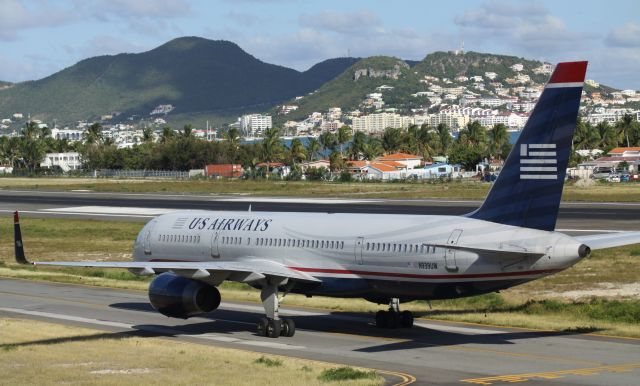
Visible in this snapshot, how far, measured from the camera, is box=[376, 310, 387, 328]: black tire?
38.9 meters

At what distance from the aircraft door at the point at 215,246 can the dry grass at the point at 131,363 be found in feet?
15.7

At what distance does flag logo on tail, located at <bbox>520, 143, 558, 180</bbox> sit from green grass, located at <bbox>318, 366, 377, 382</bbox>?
27.3 ft

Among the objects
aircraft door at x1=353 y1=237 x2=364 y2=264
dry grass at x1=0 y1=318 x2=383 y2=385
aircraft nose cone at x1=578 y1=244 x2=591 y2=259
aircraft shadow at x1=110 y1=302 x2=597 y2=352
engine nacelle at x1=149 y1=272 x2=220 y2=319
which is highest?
aircraft nose cone at x1=578 y1=244 x2=591 y2=259

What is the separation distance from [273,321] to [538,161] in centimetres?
1122

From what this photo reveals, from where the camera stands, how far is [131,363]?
3189 cm

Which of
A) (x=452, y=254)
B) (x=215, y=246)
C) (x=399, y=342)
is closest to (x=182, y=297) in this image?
(x=215, y=246)

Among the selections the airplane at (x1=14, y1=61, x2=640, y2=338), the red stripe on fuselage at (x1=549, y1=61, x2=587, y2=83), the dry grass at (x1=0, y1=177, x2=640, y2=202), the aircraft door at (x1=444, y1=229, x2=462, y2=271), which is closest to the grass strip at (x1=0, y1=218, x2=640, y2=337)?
the airplane at (x1=14, y1=61, x2=640, y2=338)

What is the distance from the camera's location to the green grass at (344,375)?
2886cm

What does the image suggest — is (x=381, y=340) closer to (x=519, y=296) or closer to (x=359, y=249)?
(x=359, y=249)

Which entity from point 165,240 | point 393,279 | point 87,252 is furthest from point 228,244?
point 87,252

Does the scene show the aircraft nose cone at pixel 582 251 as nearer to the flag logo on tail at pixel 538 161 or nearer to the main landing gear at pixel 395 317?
the flag logo on tail at pixel 538 161

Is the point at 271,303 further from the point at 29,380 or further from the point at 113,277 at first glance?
the point at 113,277

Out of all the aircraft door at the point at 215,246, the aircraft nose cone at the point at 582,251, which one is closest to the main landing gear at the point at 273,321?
the aircraft door at the point at 215,246

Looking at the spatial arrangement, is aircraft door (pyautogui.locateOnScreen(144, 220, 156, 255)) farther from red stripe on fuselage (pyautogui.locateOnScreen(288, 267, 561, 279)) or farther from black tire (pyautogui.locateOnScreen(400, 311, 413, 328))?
black tire (pyautogui.locateOnScreen(400, 311, 413, 328))
